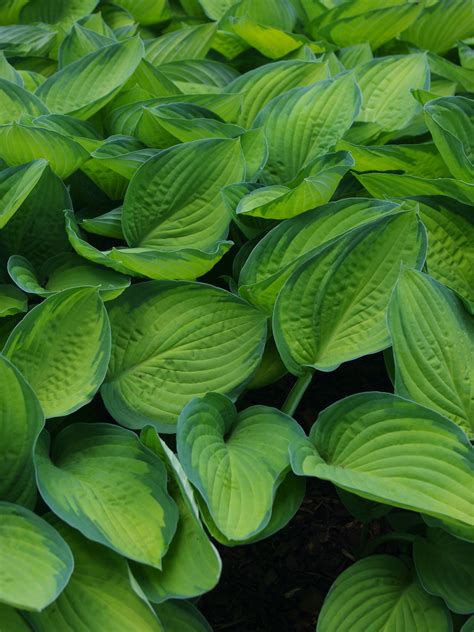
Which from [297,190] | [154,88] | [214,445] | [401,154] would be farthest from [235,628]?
[154,88]

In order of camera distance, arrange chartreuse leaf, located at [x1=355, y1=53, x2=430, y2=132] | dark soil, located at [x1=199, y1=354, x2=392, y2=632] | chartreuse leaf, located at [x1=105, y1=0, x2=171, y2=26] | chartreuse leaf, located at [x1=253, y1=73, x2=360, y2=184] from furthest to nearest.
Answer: chartreuse leaf, located at [x1=105, y1=0, x2=171, y2=26]
chartreuse leaf, located at [x1=355, y1=53, x2=430, y2=132]
chartreuse leaf, located at [x1=253, y1=73, x2=360, y2=184]
dark soil, located at [x1=199, y1=354, x2=392, y2=632]

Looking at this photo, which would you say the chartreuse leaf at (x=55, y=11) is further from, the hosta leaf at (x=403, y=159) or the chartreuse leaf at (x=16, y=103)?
the hosta leaf at (x=403, y=159)

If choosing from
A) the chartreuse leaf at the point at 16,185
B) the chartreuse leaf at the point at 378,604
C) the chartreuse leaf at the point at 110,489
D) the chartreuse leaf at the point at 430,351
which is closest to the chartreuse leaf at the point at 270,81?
the chartreuse leaf at the point at 16,185

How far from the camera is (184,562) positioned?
2.60 feet

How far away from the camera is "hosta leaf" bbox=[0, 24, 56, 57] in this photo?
150 centimetres

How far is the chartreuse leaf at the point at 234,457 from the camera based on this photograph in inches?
31.3

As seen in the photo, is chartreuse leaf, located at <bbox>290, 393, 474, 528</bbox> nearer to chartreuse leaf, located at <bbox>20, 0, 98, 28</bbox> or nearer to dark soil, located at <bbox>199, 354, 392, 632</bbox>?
dark soil, located at <bbox>199, 354, 392, 632</bbox>

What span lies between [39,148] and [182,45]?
0.58 metres

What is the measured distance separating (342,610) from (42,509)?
1.24 ft

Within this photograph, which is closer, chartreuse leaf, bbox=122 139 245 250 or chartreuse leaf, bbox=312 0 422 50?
chartreuse leaf, bbox=122 139 245 250

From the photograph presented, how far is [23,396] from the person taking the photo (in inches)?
32.2

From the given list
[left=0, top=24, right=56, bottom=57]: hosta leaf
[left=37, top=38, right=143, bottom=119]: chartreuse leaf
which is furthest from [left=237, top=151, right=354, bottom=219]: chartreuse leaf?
[left=0, top=24, right=56, bottom=57]: hosta leaf

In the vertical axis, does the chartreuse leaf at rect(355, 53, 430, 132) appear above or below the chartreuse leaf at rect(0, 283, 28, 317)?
above

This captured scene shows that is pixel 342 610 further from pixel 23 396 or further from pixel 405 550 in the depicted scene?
pixel 23 396
